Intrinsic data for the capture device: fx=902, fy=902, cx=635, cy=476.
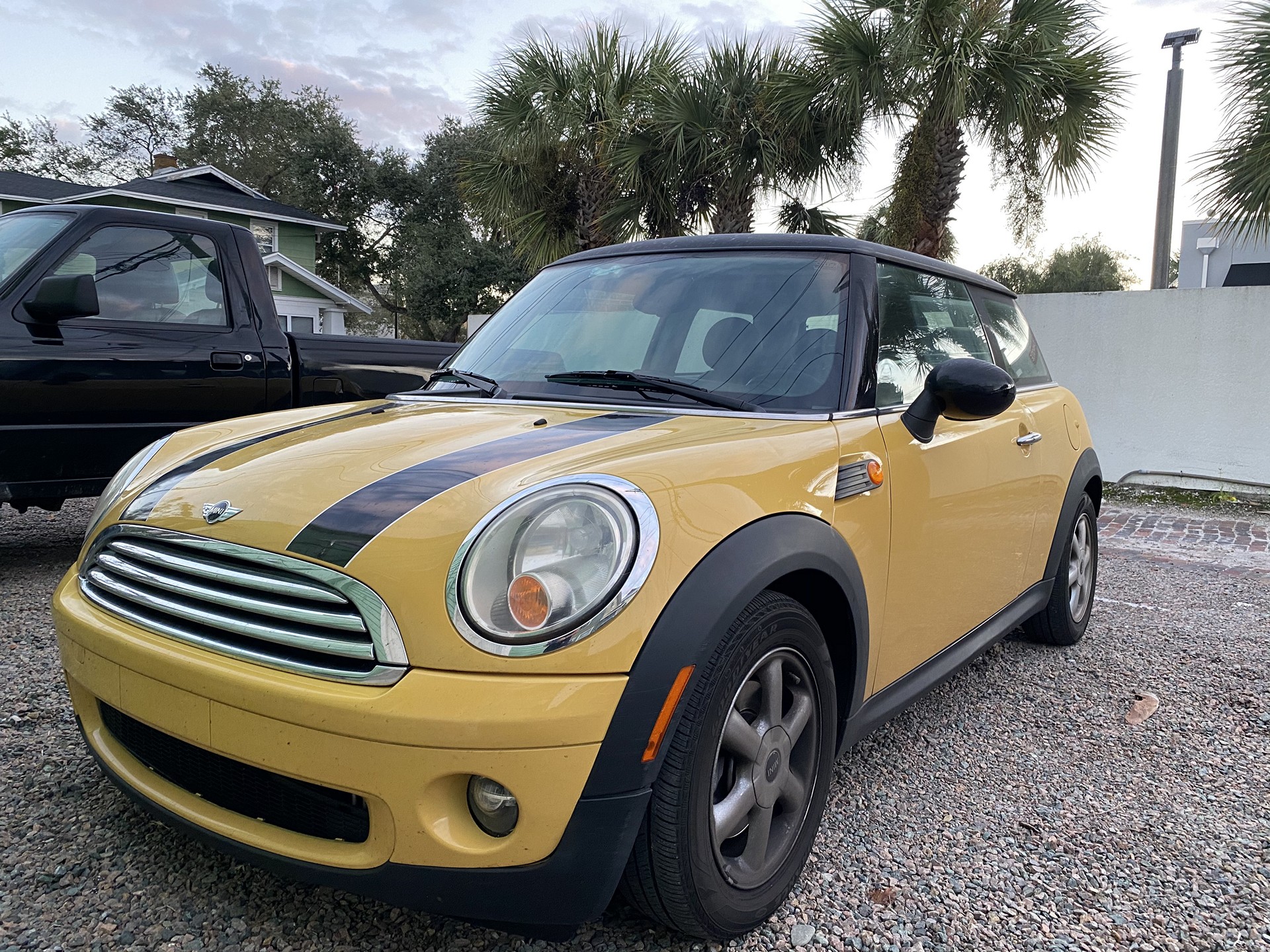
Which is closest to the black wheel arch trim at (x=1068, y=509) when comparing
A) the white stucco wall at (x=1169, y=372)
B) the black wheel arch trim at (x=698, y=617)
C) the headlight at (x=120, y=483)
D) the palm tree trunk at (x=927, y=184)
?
the black wheel arch trim at (x=698, y=617)

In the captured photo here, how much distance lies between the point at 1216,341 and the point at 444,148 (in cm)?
2947

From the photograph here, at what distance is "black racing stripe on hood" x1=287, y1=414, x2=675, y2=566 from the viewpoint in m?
1.59

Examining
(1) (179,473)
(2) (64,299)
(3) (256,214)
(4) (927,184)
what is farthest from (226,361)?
(3) (256,214)

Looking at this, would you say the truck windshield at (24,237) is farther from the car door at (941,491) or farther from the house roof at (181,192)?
the house roof at (181,192)

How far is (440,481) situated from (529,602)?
35 cm

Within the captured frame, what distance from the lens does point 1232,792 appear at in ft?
8.65

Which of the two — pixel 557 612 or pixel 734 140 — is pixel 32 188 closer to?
pixel 734 140

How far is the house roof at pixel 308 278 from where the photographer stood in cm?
2383

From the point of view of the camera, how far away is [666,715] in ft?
5.05

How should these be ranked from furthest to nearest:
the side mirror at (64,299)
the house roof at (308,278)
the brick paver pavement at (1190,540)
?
the house roof at (308,278)
the brick paver pavement at (1190,540)
the side mirror at (64,299)

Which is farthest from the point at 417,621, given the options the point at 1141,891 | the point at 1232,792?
the point at 1232,792

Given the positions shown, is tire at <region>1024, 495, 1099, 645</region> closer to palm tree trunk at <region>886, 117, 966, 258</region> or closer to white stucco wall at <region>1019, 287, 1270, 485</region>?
white stucco wall at <region>1019, 287, 1270, 485</region>

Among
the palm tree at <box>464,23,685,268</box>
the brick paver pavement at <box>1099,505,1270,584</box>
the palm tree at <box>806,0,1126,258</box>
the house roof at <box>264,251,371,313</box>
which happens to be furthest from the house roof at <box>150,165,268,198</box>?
the brick paver pavement at <box>1099,505,1270,584</box>

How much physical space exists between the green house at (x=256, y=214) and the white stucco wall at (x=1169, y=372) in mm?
18637
